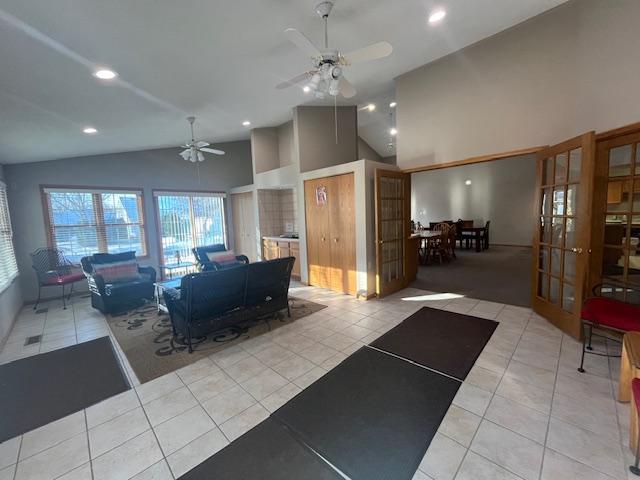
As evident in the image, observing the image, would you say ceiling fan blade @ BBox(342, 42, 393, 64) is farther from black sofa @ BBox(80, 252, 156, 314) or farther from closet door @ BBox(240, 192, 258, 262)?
closet door @ BBox(240, 192, 258, 262)

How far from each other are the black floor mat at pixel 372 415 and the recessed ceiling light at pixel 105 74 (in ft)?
10.6

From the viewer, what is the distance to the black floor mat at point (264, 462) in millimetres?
1457

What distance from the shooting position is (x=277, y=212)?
6.75 metres

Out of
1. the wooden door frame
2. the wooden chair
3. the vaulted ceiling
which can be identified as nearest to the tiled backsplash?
the vaulted ceiling

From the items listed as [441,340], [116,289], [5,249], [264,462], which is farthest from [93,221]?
[441,340]

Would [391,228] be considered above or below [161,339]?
above

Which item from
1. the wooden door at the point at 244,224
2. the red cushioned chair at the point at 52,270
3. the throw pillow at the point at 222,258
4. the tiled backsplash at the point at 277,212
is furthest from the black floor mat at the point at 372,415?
the wooden door at the point at 244,224

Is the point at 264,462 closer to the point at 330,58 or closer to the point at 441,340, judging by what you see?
the point at 441,340

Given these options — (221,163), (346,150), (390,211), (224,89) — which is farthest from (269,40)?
(221,163)

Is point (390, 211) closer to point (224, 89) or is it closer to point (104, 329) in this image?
point (224, 89)

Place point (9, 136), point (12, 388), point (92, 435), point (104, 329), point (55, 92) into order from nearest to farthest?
point (92, 435) → point (12, 388) → point (55, 92) → point (9, 136) → point (104, 329)

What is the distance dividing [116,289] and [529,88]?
6300mm

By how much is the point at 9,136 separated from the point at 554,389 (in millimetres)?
6136

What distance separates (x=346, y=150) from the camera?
5.76 metres
